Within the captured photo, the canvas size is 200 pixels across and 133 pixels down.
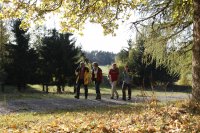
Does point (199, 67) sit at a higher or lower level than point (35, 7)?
lower

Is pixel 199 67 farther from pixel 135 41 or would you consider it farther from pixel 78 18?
pixel 78 18

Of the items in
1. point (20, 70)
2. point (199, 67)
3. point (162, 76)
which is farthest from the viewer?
point (162, 76)

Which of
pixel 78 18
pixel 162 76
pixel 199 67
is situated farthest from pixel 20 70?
pixel 199 67

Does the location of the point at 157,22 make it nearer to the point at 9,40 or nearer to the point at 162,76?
the point at 9,40

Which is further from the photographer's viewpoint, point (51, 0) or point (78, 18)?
point (78, 18)

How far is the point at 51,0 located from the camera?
15.2 m

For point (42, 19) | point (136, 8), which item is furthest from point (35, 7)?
point (136, 8)

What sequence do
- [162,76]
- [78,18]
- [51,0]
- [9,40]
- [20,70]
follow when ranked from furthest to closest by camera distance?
1. [162,76]
2. [9,40]
3. [20,70]
4. [78,18]
5. [51,0]

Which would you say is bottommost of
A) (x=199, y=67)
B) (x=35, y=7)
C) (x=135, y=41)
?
(x=199, y=67)

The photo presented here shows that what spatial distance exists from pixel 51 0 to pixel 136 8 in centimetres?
341

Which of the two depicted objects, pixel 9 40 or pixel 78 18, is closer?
pixel 78 18

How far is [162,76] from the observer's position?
172 ft

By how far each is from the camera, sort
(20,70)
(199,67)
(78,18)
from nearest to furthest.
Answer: (199,67) < (78,18) < (20,70)

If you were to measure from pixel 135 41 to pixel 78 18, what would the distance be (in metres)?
2.68
